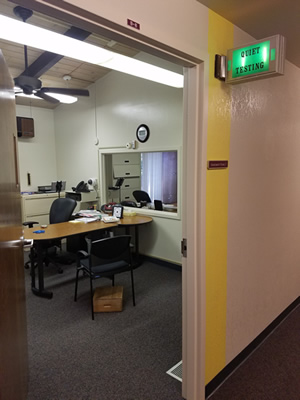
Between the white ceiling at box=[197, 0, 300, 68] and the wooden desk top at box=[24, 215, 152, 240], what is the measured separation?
2626 mm

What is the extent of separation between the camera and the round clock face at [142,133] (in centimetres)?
430

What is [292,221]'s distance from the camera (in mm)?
2879

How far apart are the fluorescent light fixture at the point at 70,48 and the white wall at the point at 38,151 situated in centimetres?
364

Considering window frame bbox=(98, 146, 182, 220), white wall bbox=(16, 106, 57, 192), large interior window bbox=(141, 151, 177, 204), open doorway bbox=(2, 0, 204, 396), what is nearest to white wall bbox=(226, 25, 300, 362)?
open doorway bbox=(2, 0, 204, 396)

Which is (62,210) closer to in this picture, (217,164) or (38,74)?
(38,74)

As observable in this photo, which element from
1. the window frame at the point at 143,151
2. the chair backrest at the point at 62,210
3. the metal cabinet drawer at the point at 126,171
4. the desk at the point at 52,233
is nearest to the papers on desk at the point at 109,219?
the desk at the point at 52,233

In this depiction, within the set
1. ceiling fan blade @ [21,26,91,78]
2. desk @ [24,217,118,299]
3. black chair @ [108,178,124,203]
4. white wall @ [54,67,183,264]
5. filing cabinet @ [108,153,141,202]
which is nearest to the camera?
desk @ [24,217,118,299]

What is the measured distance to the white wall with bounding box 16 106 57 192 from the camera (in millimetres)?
5906

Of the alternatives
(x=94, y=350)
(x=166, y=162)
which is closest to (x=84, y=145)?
(x=166, y=162)

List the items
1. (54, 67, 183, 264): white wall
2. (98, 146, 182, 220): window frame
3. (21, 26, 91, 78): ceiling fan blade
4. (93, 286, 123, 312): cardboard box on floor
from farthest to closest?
(54, 67, 183, 264): white wall → (98, 146, 182, 220): window frame → (21, 26, 91, 78): ceiling fan blade → (93, 286, 123, 312): cardboard box on floor

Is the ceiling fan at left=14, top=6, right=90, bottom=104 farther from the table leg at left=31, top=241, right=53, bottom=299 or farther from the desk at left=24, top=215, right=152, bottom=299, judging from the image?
the table leg at left=31, top=241, right=53, bottom=299

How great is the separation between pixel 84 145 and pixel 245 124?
403 cm

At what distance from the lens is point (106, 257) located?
2850 mm

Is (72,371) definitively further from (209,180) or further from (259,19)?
(259,19)
